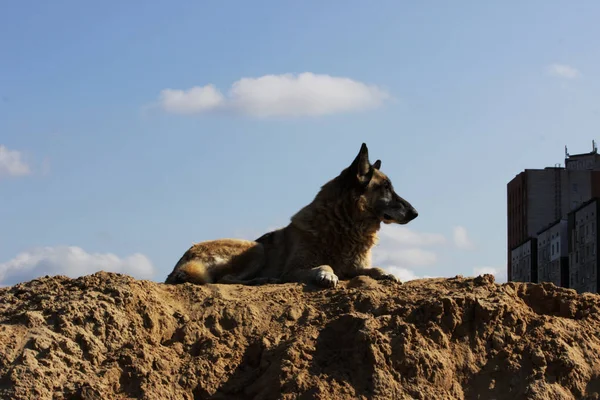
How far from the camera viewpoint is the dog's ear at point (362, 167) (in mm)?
13430

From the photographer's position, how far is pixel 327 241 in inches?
523

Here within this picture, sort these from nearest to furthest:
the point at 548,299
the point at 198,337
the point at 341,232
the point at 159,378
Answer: the point at 159,378 → the point at 198,337 → the point at 548,299 → the point at 341,232

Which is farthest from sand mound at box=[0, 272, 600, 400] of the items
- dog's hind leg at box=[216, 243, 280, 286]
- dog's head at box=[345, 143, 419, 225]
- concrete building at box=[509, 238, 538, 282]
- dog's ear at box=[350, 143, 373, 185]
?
concrete building at box=[509, 238, 538, 282]

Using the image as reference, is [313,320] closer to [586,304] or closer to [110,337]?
[110,337]

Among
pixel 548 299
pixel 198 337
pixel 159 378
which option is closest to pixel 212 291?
pixel 198 337

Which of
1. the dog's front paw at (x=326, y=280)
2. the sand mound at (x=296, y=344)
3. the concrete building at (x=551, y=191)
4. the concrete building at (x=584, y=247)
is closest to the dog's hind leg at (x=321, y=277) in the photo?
the dog's front paw at (x=326, y=280)

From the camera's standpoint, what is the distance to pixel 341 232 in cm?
1333

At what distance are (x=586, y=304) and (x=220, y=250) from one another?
509 centimetres

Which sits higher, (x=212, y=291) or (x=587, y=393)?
(x=212, y=291)

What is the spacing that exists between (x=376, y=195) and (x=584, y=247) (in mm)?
69996

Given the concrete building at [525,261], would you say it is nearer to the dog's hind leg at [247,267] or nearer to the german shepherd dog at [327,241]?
the german shepherd dog at [327,241]

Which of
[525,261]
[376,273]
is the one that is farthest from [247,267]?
[525,261]

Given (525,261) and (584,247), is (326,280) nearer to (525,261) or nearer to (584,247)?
(584,247)

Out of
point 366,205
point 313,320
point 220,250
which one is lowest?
point 313,320
